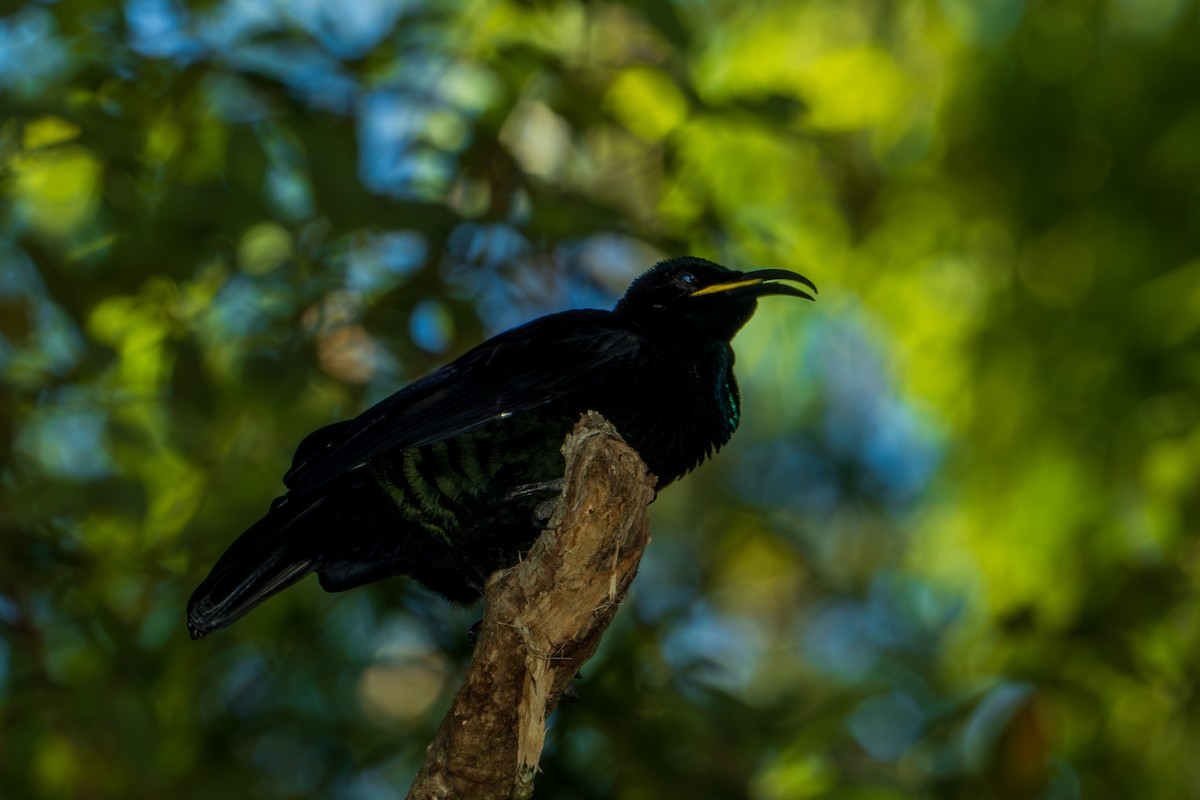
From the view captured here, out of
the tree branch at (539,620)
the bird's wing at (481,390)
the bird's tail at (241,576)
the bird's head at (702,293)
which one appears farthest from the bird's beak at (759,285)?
the bird's tail at (241,576)

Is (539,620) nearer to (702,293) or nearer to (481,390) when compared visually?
(481,390)

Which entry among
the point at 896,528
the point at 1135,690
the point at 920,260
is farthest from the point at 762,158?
the point at 1135,690

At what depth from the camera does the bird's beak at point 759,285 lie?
14.6ft

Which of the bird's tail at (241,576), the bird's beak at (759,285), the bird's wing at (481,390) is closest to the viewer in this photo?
the bird's wing at (481,390)

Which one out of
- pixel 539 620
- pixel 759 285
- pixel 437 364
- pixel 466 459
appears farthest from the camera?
pixel 437 364

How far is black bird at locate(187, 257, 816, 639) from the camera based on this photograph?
154 inches

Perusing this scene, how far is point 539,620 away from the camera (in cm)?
323

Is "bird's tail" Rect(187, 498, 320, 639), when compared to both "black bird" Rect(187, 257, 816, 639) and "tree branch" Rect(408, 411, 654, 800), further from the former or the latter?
"tree branch" Rect(408, 411, 654, 800)

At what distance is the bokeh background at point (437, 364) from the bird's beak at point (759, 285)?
514mm

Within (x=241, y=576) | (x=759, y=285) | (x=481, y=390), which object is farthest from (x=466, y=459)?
(x=759, y=285)

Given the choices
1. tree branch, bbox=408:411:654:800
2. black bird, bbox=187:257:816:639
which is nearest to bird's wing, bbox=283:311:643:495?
black bird, bbox=187:257:816:639

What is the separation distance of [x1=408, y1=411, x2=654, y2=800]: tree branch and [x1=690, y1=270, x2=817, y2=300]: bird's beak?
1340mm

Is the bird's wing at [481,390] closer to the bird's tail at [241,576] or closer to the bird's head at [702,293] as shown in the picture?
the bird's tail at [241,576]

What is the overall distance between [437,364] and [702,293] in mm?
1470
